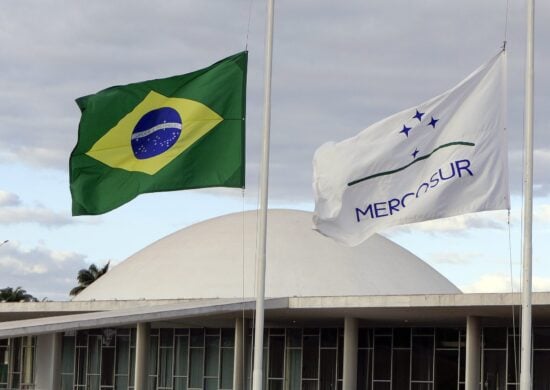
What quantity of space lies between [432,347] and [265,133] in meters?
24.0

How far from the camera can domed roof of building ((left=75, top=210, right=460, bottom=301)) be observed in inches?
1720

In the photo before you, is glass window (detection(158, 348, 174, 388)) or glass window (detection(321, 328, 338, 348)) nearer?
glass window (detection(321, 328, 338, 348))

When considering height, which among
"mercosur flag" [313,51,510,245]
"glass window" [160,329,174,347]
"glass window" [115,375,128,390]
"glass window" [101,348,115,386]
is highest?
"mercosur flag" [313,51,510,245]

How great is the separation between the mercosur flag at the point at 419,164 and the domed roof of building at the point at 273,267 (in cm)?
2323

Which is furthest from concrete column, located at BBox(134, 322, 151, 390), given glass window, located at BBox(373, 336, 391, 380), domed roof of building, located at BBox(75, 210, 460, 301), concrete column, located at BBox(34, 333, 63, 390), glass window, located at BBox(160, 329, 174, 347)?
glass window, located at BBox(373, 336, 391, 380)

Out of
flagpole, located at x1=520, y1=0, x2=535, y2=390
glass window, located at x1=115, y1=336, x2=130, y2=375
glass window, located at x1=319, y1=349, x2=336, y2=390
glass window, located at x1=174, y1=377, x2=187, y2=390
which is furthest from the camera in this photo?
glass window, located at x1=115, y1=336, x2=130, y2=375

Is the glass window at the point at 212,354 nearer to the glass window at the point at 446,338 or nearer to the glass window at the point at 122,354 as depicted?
the glass window at the point at 122,354

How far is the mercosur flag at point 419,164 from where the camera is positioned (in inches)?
709

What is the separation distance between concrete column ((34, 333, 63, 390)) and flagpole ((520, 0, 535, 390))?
28.4 m

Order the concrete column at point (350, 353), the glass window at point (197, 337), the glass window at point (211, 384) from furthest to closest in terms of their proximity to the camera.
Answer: the glass window at point (197, 337) → the glass window at point (211, 384) → the concrete column at point (350, 353)

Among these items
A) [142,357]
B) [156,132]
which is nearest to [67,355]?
[142,357]

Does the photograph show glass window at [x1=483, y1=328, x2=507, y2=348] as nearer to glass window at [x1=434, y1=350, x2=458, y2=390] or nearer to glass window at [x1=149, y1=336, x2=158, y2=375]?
glass window at [x1=434, y1=350, x2=458, y2=390]

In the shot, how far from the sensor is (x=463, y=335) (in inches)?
1612

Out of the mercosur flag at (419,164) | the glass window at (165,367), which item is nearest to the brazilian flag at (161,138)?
the mercosur flag at (419,164)
